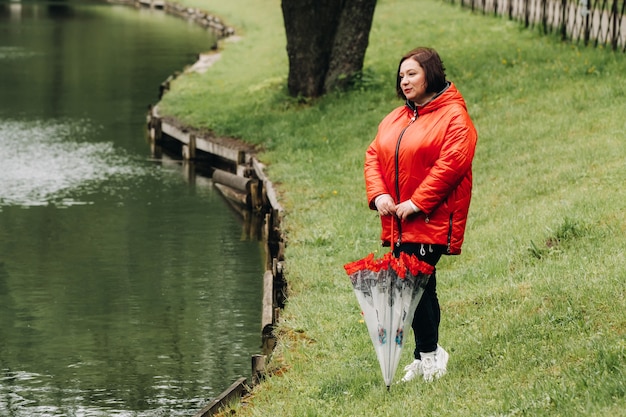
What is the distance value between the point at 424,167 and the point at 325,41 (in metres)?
15.7

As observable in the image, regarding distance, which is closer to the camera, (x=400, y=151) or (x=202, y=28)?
(x=400, y=151)

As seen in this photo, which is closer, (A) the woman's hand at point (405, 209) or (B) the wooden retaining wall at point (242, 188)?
(A) the woman's hand at point (405, 209)

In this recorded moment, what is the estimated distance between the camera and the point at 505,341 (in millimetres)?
7605

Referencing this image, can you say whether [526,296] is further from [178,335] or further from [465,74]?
[465,74]

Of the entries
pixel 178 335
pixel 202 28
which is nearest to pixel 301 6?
pixel 178 335

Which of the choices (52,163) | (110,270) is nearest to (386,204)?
(110,270)

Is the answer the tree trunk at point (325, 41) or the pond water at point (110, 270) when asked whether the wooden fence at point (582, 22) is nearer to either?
the tree trunk at point (325, 41)

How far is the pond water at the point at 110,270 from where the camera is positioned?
1042cm

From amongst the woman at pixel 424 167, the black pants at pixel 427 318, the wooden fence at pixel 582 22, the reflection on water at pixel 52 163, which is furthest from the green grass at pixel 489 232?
the reflection on water at pixel 52 163

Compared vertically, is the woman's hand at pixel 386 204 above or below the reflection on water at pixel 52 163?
above

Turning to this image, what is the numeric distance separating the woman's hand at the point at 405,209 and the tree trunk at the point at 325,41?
1522 centimetres

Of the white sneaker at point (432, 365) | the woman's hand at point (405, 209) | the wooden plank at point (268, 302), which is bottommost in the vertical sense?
the wooden plank at point (268, 302)

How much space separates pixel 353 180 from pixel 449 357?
848 cm

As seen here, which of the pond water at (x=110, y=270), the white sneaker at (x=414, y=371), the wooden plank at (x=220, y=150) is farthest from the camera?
the wooden plank at (x=220, y=150)
